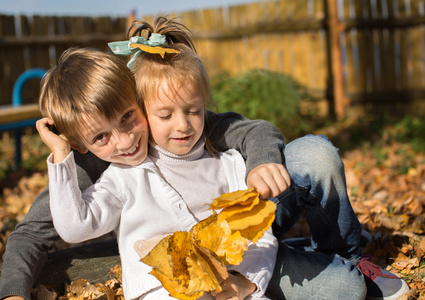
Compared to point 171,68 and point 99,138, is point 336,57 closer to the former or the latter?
point 171,68

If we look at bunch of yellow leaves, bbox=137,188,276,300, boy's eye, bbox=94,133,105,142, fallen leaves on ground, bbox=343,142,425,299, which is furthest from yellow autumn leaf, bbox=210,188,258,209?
fallen leaves on ground, bbox=343,142,425,299

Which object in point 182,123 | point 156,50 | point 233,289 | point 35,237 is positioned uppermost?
point 156,50

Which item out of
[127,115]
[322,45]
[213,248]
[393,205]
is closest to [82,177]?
[127,115]

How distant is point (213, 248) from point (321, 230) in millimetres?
697

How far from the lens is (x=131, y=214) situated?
1846 millimetres

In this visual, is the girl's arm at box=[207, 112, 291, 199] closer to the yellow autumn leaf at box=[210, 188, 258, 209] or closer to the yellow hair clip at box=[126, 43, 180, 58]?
the yellow autumn leaf at box=[210, 188, 258, 209]

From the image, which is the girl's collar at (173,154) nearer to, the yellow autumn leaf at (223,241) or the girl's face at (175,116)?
the girl's face at (175,116)

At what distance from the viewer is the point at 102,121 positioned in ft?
5.94

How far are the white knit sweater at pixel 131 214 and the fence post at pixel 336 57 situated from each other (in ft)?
18.5

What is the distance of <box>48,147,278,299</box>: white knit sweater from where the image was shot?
174cm

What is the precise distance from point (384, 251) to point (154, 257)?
1372 millimetres

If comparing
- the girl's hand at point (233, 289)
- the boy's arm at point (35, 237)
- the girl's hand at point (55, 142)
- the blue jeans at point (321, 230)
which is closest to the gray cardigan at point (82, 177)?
the boy's arm at point (35, 237)

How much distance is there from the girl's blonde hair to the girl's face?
28 mm

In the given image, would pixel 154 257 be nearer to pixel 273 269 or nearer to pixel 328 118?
pixel 273 269
